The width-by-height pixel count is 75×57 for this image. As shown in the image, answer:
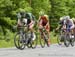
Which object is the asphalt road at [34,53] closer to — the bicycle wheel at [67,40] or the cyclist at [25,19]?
the cyclist at [25,19]

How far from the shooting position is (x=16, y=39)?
16984mm

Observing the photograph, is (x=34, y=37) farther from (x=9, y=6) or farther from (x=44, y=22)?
(x=9, y=6)

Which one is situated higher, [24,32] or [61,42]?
[24,32]

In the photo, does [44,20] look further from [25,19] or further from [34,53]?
[34,53]

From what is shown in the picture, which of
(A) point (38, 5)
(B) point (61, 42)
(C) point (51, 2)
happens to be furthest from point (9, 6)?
(B) point (61, 42)

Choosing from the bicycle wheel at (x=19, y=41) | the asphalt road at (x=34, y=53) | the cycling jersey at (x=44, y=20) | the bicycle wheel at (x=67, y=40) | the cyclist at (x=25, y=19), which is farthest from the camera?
the bicycle wheel at (x=67, y=40)

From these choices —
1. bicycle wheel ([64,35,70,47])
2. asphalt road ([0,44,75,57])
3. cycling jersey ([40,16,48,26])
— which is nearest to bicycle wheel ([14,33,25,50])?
asphalt road ([0,44,75,57])

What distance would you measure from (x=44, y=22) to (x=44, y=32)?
1.93 feet

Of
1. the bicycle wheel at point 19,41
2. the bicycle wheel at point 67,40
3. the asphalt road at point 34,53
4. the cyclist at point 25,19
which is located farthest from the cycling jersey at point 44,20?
the asphalt road at point 34,53

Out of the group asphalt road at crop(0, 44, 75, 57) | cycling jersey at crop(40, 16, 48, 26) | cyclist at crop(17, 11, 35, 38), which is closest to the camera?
asphalt road at crop(0, 44, 75, 57)

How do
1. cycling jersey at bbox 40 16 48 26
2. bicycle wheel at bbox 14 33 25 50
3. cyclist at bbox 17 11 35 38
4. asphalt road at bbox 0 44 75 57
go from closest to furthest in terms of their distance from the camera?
asphalt road at bbox 0 44 75 57
bicycle wheel at bbox 14 33 25 50
cyclist at bbox 17 11 35 38
cycling jersey at bbox 40 16 48 26

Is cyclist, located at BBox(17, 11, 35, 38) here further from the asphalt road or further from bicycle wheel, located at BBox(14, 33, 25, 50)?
the asphalt road

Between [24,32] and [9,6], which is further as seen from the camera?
[9,6]

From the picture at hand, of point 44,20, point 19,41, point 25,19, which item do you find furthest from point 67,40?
point 19,41
